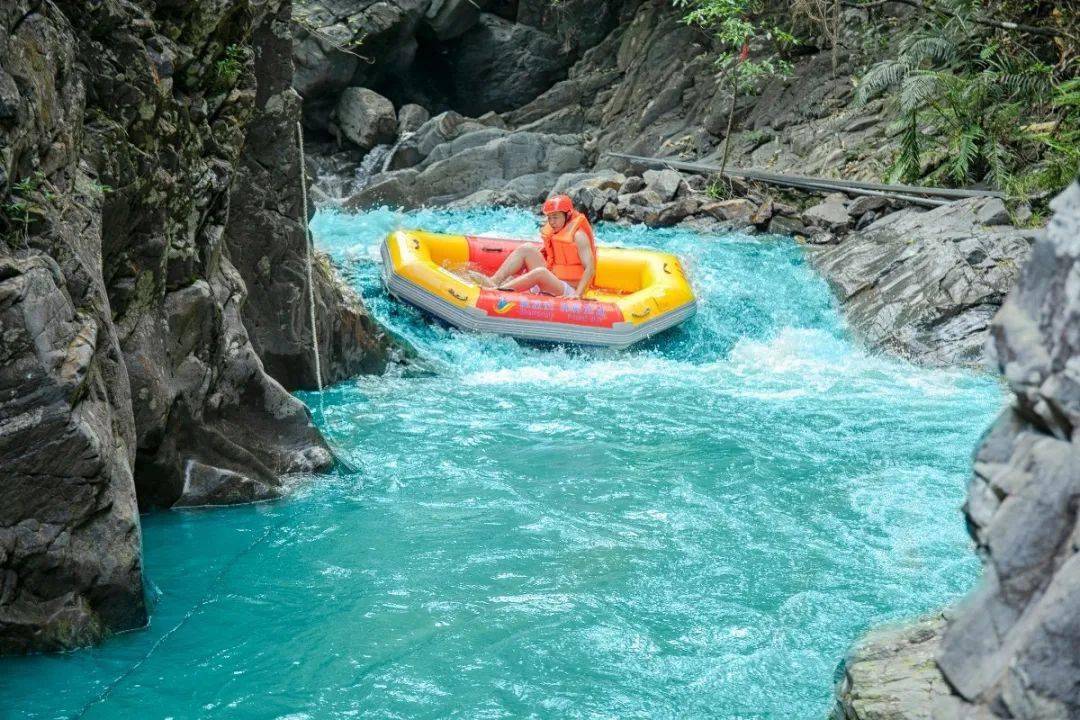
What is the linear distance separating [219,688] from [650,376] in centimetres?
571

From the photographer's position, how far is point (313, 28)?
8078mm

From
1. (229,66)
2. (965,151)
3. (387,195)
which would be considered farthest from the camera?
(387,195)

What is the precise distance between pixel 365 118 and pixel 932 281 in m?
13.9

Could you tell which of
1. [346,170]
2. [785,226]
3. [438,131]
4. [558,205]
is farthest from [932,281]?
[346,170]

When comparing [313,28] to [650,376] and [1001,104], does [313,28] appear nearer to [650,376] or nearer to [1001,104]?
[650,376]

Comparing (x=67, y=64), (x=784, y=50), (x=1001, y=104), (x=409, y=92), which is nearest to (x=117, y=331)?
(x=67, y=64)

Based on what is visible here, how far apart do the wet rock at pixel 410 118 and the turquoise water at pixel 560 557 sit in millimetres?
13772

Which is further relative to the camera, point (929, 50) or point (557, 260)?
point (929, 50)

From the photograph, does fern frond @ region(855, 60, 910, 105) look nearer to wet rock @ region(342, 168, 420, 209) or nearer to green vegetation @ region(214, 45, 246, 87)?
wet rock @ region(342, 168, 420, 209)

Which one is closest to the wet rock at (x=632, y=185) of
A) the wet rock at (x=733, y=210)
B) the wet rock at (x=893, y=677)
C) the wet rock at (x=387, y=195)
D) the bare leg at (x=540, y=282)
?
the wet rock at (x=733, y=210)

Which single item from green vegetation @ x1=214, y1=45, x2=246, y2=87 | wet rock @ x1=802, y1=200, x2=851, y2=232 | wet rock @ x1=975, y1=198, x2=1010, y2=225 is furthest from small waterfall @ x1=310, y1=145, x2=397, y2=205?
green vegetation @ x1=214, y1=45, x2=246, y2=87

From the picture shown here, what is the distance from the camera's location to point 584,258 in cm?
1039

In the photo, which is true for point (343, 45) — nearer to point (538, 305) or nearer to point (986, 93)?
point (986, 93)

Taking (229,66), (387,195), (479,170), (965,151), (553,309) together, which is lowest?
(553,309)
